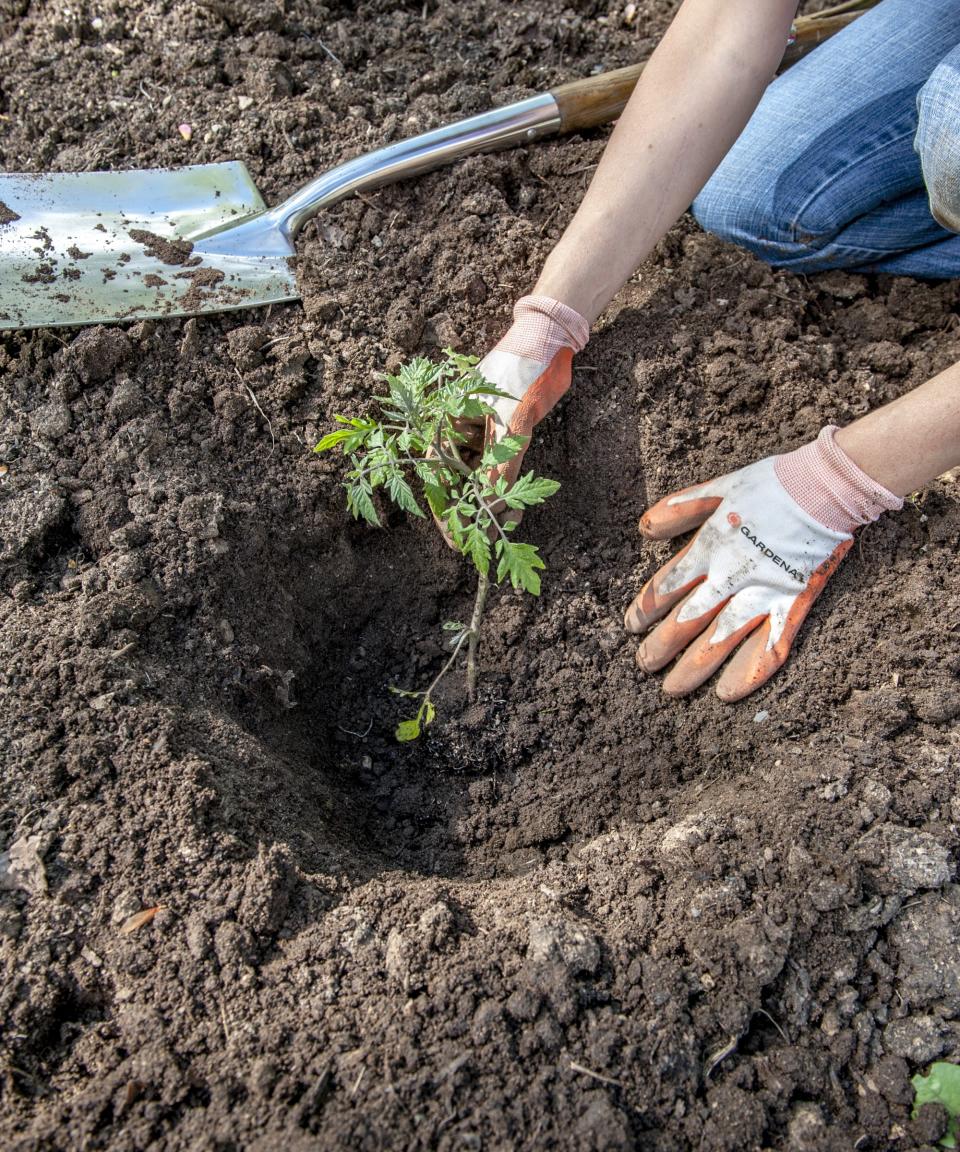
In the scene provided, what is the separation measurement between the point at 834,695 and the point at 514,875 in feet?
2.87

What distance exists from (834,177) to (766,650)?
5.30 feet

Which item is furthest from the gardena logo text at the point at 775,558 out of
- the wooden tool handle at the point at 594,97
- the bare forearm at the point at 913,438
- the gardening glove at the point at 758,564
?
the wooden tool handle at the point at 594,97

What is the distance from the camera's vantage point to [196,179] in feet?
8.68

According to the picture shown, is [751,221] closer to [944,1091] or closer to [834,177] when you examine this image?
[834,177]

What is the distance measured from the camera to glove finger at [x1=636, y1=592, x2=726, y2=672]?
2.13 metres

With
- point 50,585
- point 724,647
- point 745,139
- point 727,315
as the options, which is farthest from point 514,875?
point 745,139

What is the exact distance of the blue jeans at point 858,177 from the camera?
2631 mm

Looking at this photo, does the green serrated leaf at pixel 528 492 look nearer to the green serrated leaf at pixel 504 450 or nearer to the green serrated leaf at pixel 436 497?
the green serrated leaf at pixel 504 450

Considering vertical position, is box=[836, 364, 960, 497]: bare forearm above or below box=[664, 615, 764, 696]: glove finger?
above

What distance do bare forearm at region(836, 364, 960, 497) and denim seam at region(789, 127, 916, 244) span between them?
0.87m

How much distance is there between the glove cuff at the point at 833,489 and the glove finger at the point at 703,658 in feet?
0.99

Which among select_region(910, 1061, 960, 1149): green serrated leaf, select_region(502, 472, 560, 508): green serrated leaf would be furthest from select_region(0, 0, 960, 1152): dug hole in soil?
select_region(502, 472, 560, 508): green serrated leaf

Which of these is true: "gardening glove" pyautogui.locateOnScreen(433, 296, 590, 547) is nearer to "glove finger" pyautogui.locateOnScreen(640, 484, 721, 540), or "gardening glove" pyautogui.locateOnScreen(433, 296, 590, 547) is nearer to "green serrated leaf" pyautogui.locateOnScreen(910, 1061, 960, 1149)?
"glove finger" pyautogui.locateOnScreen(640, 484, 721, 540)

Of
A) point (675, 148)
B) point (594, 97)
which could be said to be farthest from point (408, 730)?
point (594, 97)
